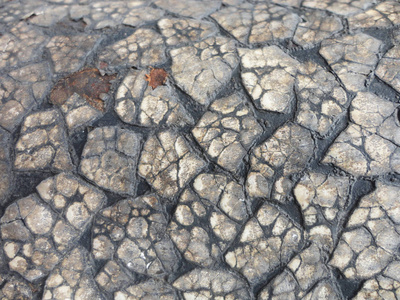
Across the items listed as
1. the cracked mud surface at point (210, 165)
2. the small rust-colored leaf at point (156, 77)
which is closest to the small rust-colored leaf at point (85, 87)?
the cracked mud surface at point (210, 165)

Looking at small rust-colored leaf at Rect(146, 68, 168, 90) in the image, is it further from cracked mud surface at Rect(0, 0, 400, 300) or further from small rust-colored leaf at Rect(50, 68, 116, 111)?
small rust-colored leaf at Rect(50, 68, 116, 111)

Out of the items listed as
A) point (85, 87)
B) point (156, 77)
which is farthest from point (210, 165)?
point (85, 87)

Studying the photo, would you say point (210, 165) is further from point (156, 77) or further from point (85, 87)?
point (85, 87)

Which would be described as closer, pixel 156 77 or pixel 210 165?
pixel 210 165

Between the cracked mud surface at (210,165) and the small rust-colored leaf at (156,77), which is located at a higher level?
the small rust-colored leaf at (156,77)

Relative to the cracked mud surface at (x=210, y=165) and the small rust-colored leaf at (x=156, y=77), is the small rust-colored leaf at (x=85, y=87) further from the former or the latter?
the small rust-colored leaf at (x=156, y=77)

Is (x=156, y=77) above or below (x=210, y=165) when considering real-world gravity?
above

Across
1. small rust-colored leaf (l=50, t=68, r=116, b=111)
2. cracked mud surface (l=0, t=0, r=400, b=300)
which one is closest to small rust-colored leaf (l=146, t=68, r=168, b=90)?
cracked mud surface (l=0, t=0, r=400, b=300)
